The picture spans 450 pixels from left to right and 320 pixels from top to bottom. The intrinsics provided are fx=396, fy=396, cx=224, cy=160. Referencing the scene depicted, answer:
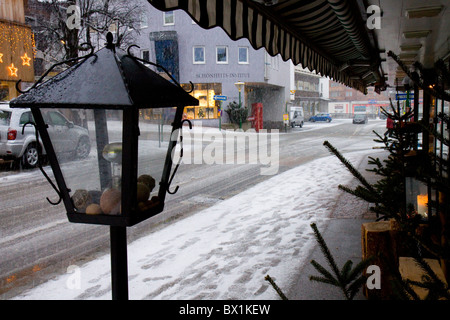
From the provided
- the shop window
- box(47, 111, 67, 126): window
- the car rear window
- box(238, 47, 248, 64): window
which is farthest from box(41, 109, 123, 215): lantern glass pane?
box(238, 47, 248, 64): window

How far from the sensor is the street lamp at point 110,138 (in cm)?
166

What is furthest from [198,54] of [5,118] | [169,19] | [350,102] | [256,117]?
[350,102]

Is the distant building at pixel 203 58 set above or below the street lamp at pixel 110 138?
above

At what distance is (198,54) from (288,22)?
32652 mm

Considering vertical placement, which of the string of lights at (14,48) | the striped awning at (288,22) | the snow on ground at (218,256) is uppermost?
the string of lights at (14,48)

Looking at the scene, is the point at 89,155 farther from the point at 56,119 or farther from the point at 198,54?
the point at 198,54

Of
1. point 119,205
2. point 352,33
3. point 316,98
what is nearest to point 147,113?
point 119,205

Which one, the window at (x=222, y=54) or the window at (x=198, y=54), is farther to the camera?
the window at (x=222, y=54)

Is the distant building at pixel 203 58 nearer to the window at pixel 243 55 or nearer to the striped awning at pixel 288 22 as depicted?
the window at pixel 243 55

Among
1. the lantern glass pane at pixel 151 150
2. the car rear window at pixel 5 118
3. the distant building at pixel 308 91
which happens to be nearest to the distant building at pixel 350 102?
the distant building at pixel 308 91

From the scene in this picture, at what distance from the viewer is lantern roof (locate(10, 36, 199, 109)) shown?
1587mm

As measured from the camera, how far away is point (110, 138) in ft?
5.91

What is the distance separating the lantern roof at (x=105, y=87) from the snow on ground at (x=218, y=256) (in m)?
2.88
